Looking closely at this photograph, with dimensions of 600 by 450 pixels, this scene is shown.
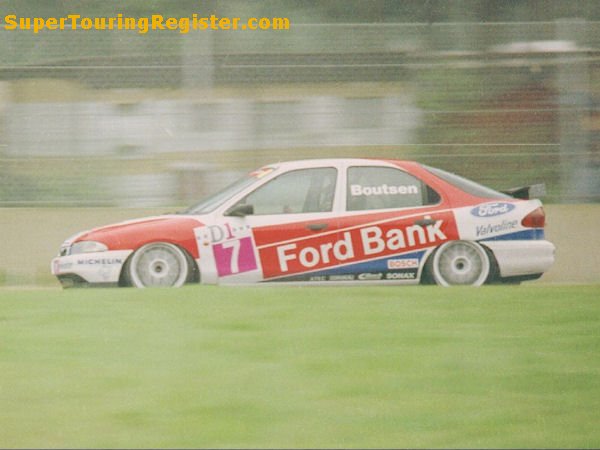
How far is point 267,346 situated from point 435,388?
3.62 feet

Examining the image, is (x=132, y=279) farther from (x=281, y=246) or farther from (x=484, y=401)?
(x=484, y=401)

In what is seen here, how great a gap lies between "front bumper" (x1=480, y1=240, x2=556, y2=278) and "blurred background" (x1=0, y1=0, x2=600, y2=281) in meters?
3.08

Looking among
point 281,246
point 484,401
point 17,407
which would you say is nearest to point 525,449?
point 484,401

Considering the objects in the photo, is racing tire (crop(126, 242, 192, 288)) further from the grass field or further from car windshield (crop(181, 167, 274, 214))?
the grass field

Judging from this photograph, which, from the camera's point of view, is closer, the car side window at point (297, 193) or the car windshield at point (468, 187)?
the car side window at point (297, 193)

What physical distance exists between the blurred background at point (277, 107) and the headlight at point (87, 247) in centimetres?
298

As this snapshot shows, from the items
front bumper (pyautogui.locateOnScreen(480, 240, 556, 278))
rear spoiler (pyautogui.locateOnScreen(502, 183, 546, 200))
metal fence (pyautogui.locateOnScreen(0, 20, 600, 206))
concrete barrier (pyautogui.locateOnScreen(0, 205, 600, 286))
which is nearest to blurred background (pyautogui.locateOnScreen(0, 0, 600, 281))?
metal fence (pyautogui.locateOnScreen(0, 20, 600, 206))

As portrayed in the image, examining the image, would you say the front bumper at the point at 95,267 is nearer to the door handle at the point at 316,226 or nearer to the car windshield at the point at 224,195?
the car windshield at the point at 224,195

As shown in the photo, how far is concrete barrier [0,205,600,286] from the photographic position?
1459 cm

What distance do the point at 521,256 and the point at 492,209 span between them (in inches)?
19.2

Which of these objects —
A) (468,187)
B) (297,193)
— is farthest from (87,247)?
(468,187)

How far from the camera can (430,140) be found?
14953 mm

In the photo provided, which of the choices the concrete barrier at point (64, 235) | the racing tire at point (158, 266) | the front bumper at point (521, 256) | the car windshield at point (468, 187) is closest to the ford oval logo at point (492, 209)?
the car windshield at point (468, 187)

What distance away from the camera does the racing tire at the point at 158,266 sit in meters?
11.7
